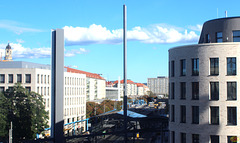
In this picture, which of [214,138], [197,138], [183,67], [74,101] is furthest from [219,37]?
[74,101]

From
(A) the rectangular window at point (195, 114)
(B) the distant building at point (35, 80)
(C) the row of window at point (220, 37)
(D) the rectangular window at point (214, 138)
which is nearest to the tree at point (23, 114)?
(B) the distant building at point (35, 80)

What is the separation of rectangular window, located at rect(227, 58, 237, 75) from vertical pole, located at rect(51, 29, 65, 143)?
16.9 metres

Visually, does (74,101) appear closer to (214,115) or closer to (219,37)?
(219,37)

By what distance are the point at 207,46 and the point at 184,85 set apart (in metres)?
4.93

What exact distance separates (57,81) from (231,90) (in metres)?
17.6

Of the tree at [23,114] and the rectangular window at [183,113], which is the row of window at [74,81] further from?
the rectangular window at [183,113]

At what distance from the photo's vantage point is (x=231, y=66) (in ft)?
97.8

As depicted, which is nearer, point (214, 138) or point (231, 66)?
point (231, 66)

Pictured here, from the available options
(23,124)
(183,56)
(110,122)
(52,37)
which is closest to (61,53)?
(52,37)

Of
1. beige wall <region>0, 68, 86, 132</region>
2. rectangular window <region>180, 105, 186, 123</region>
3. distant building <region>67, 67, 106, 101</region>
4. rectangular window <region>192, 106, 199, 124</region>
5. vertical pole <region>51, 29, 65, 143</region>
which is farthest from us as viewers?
distant building <region>67, 67, 106, 101</region>

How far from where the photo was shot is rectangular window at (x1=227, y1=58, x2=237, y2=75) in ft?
97.4

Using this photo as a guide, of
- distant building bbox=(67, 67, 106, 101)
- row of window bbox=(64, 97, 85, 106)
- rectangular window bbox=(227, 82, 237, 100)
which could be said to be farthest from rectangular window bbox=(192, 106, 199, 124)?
distant building bbox=(67, 67, 106, 101)

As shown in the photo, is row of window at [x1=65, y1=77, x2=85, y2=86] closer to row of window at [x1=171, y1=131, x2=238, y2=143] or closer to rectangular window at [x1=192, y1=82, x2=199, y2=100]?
row of window at [x1=171, y1=131, x2=238, y2=143]

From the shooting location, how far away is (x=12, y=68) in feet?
234
